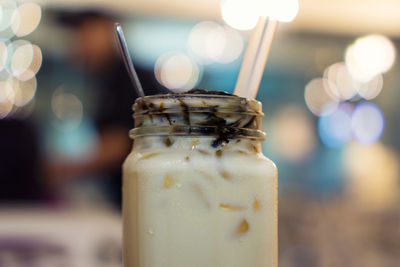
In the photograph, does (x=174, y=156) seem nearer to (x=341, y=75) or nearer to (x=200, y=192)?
(x=200, y=192)

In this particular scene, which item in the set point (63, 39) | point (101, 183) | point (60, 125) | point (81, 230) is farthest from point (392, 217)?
point (63, 39)

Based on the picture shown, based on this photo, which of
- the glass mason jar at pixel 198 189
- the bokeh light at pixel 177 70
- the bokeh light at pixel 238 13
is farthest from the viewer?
the bokeh light at pixel 177 70

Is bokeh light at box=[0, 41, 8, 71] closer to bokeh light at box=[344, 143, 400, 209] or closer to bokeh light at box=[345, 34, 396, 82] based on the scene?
bokeh light at box=[345, 34, 396, 82]

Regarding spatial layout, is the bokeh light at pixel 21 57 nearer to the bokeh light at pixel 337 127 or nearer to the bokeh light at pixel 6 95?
the bokeh light at pixel 6 95

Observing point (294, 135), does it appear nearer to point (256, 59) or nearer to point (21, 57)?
point (21, 57)

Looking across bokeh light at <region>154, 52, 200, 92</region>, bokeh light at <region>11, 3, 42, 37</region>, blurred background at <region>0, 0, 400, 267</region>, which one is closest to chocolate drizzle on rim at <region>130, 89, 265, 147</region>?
blurred background at <region>0, 0, 400, 267</region>

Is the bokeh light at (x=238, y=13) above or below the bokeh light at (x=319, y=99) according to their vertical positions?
above

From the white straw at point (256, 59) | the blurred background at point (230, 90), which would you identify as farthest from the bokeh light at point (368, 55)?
the white straw at point (256, 59)
